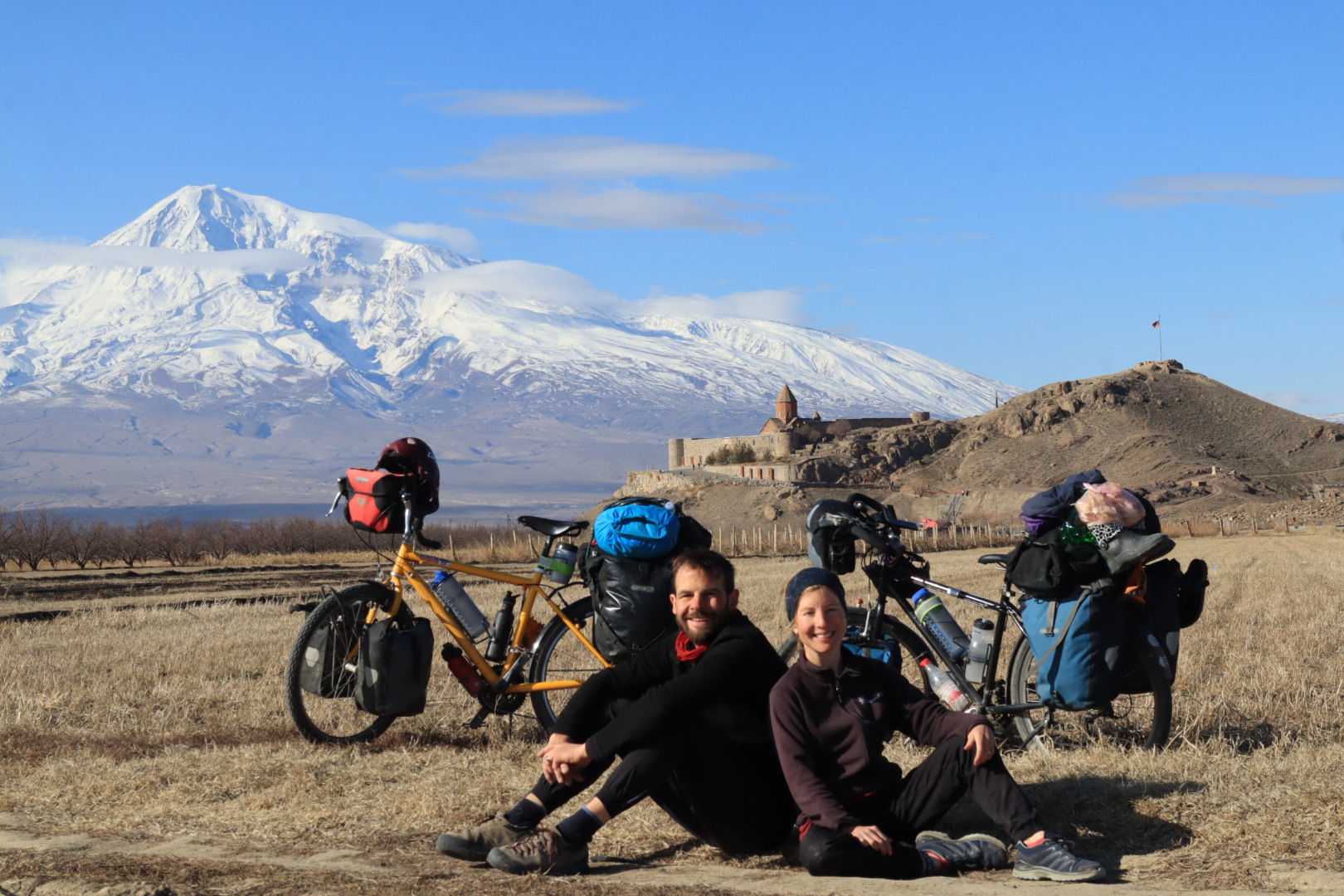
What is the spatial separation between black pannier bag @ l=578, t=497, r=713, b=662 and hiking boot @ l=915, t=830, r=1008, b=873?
2.18m

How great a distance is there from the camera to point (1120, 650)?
694cm

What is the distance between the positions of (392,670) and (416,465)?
1.24m

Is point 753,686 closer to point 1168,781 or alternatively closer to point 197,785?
point 1168,781

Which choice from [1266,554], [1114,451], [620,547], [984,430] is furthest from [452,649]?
[984,430]

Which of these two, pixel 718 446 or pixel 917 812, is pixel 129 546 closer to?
pixel 917 812

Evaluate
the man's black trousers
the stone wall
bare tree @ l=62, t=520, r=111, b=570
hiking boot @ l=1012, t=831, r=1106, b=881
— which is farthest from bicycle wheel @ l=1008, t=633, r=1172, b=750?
the stone wall

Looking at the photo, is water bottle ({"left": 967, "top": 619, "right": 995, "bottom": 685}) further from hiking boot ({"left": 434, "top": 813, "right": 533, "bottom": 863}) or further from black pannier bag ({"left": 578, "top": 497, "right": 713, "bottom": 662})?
hiking boot ({"left": 434, "top": 813, "right": 533, "bottom": 863})

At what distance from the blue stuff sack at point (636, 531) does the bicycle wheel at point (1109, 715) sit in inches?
75.0

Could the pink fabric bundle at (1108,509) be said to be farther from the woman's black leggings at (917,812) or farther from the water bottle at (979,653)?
the woman's black leggings at (917,812)

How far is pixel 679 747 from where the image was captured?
577 cm

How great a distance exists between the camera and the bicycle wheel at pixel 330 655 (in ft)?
26.2

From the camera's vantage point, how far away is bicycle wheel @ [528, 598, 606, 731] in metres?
8.08

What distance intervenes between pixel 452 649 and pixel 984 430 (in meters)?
86.7

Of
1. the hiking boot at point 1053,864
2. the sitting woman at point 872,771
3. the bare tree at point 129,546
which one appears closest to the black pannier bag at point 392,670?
the sitting woman at point 872,771
